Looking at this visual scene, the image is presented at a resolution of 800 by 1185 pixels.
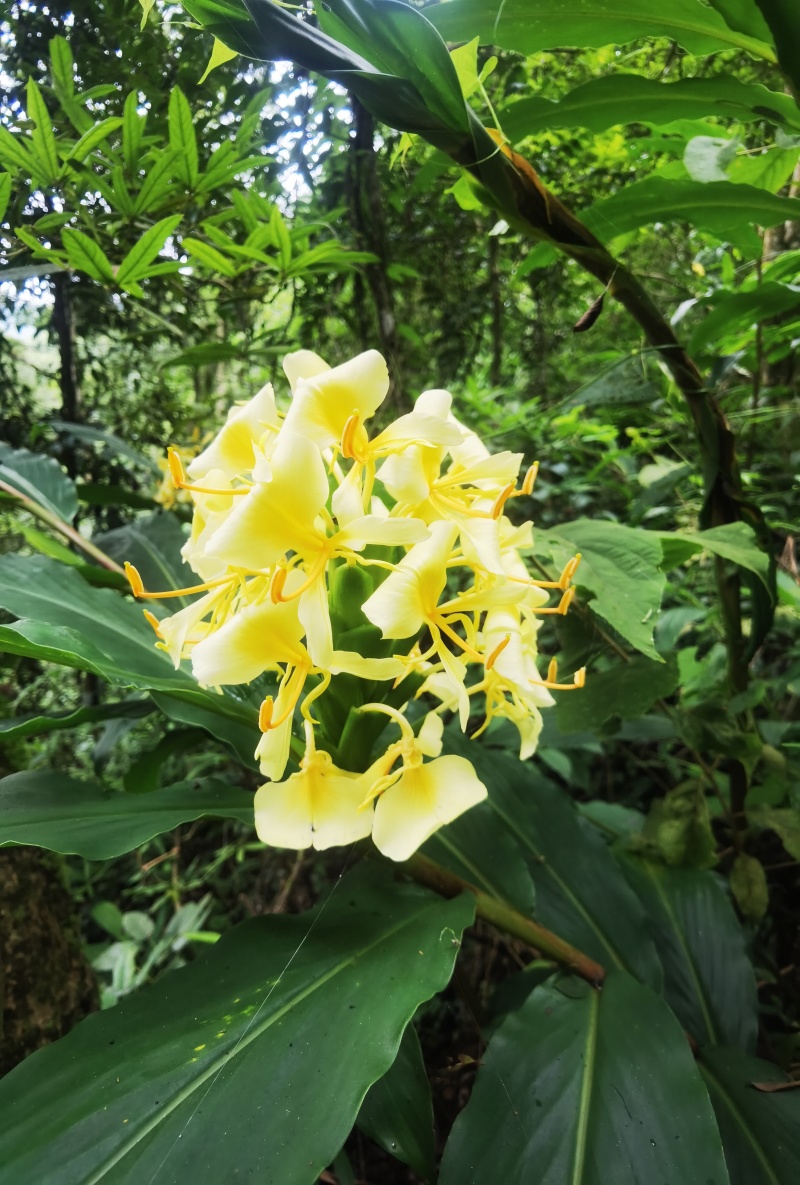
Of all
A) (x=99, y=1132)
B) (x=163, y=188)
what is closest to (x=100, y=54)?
(x=163, y=188)

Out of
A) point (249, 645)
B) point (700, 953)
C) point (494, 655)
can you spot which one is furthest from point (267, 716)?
point (700, 953)

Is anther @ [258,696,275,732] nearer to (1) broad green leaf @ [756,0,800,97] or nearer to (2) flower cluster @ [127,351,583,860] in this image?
(2) flower cluster @ [127,351,583,860]

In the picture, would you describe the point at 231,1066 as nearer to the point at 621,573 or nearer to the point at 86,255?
the point at 621,573

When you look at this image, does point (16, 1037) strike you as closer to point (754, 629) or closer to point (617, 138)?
point (754, 629)

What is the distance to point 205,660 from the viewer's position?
475 mm

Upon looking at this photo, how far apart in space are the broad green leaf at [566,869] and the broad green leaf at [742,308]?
0.63m

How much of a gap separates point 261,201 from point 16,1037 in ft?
3.56

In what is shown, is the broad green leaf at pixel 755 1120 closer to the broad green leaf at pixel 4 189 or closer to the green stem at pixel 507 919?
the green stem at pixel 507 919

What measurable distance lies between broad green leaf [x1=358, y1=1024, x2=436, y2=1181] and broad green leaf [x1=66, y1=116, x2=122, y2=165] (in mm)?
900

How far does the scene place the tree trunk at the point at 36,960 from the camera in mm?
752

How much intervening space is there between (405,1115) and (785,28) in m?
1.05

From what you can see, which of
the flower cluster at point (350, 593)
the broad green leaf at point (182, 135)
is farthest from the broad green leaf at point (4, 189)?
the flower cluster at point (350, 593)

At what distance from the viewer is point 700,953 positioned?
83 centimetres

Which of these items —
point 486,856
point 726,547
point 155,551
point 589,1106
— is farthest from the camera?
point 155,551
